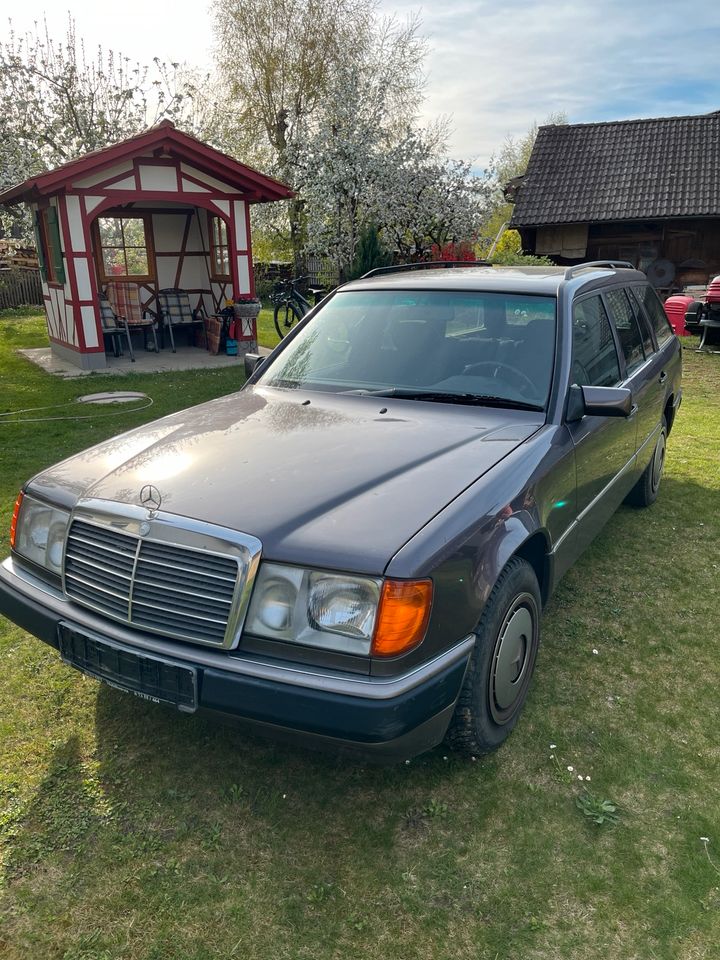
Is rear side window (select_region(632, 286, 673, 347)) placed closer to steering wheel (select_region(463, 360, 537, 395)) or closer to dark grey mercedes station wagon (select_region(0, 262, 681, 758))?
dark grey mercedes station wagon (select_region(0, 262, 681, 758))

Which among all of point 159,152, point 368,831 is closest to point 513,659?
point 368,831

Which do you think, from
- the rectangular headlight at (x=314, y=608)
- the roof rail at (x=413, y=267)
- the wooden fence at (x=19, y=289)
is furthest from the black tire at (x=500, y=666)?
the wooden fence at (x=19, y=289)

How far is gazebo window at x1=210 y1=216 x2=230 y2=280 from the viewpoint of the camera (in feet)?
44.9

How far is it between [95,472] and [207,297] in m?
12.5

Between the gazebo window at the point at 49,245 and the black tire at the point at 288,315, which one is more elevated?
the gazebo window at the point at 49,245

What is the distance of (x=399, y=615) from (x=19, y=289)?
23530 mm

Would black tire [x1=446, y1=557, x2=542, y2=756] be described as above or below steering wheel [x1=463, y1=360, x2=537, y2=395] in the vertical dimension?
below

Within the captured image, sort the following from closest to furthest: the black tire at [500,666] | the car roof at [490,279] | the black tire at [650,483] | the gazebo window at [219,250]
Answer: the black tire at [500,666] < the car roof at [490,279] < the black tire at [650,483] < the gazebo window at [219,250]

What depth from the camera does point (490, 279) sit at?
13.0 ft

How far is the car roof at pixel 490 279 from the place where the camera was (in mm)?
3771

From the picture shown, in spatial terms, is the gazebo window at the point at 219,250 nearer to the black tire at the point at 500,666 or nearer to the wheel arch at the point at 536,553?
the wheel arch at the point at 536,553

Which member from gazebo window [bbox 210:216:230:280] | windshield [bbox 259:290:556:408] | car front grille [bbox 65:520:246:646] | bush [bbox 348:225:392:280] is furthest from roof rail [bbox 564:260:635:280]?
bush [bbox 348:225:392:280]

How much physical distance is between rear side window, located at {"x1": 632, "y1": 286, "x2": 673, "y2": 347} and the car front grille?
396 centimetres

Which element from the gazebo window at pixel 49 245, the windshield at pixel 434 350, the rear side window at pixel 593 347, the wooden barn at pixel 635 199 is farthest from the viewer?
the wooden barn at pixel 635 199
